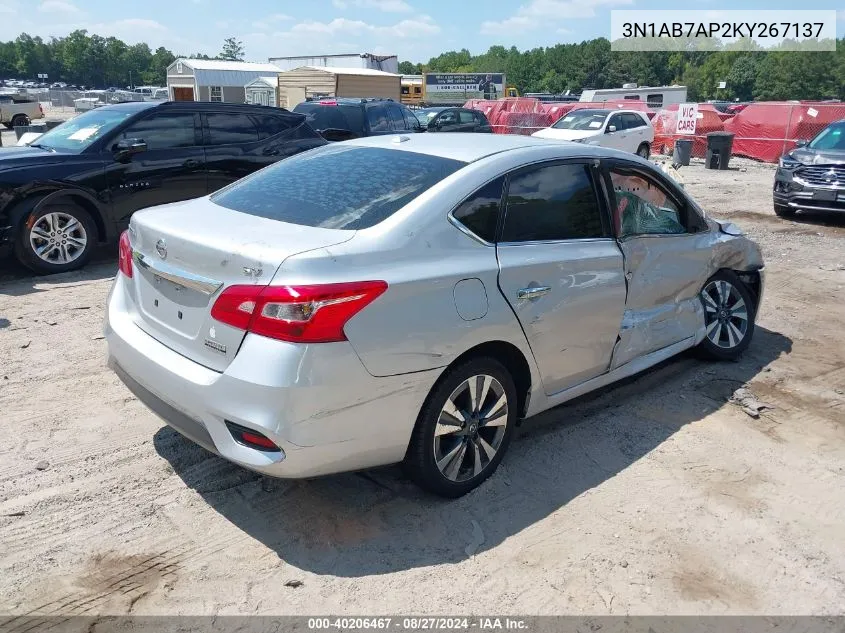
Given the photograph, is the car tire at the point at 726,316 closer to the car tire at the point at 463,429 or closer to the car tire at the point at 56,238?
the car tire at the point at 463,429

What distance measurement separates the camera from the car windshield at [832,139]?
1173 cm

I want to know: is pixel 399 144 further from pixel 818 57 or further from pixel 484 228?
pixel 818 57

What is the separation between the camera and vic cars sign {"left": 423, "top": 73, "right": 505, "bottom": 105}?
171 feet

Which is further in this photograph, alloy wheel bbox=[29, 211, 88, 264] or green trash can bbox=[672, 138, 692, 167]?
green trash can bbox=[672, 138, 692, 167]

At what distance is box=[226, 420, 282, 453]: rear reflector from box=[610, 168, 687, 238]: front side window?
7.92ft

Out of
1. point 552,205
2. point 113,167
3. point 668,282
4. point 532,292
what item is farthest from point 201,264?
point 113,167

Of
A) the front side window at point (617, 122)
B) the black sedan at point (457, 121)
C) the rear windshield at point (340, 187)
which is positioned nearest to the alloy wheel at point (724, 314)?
the rear windshield at point (340, 187)

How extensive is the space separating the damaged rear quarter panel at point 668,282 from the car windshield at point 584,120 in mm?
14219

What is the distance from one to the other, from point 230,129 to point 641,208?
563 cm

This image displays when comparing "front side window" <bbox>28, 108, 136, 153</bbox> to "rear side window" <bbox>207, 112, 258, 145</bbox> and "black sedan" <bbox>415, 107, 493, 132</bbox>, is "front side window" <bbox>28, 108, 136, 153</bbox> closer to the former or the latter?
"rear side window" <bbox>207, 112, 258, 145</bbox>

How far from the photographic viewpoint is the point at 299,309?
108 inches

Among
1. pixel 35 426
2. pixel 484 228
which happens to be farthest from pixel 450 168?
pixel 35 426

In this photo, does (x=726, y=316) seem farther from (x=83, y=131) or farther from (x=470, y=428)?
(x=83, y=131)

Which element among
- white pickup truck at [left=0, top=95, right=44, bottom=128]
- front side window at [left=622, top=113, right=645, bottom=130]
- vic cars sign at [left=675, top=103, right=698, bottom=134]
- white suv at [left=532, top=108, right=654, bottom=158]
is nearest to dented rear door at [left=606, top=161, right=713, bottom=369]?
white suv at [left=532, top=108, right=654, bottom=158]
